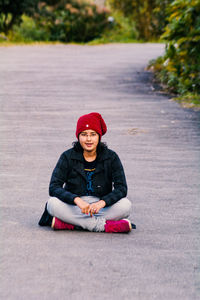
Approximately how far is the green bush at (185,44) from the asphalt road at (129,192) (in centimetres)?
74

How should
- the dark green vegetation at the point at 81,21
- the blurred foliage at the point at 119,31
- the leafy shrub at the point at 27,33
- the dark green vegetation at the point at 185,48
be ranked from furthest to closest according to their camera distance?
1. the blurred foliage at the point at 119,31
2. the leafy shrub at the point at 27,33
3. the dark green vegetation at the point at 81,21
4. the dark green vegetation at the point at 185,48

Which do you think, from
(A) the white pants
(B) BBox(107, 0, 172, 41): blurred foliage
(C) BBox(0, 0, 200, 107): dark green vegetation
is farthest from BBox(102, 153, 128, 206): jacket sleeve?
(B) BBox(107, 0, 172, 41): blurred foliage

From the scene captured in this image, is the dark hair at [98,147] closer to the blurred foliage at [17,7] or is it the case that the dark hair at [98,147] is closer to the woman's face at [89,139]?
the woman's face at [89,139]

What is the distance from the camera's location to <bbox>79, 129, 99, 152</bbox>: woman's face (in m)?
5.56

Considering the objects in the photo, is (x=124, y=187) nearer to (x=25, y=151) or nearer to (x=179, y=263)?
(x=179, y=263)

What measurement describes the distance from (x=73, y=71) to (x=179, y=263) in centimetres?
1317

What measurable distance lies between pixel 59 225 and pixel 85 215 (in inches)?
10.1

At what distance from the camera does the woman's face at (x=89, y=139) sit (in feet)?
18.2

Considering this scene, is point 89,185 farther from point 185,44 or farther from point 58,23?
point 58,23

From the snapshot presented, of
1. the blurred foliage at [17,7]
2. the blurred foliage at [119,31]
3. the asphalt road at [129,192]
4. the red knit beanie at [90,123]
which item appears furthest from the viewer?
the blurred foliage at [119,31]

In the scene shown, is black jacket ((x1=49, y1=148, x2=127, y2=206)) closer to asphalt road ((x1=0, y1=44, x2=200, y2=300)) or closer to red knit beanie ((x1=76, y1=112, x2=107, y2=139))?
red knit beanie ((x1=76, y1=112, x2=107, y2=139))

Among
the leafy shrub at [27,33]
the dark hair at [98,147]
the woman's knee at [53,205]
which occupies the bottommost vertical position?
the leafy shrub at [27,33]

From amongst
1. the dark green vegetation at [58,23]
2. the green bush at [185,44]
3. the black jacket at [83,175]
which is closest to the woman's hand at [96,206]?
the black jacket at [83,175]

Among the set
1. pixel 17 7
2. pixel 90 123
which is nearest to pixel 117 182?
pixel 90 123
